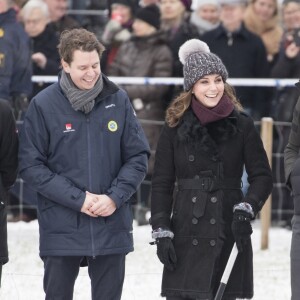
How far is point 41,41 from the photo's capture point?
11.7m

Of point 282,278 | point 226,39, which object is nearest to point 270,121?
point 226,39

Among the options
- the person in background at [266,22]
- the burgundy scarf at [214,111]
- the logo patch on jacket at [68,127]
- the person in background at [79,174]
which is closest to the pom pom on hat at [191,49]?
the burgundy scarf at [214,111]

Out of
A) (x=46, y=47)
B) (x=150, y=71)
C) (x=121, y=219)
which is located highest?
(x=46, y=47)

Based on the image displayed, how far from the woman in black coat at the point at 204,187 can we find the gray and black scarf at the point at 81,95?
0.44 m

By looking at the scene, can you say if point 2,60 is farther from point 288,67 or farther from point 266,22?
point 266,22

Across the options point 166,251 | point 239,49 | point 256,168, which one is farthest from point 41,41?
point 166,251

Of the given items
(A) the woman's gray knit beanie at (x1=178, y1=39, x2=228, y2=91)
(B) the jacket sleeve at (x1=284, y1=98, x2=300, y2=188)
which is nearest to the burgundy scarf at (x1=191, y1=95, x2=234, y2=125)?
(A) the woman's gray knit beanie at (x1=178, y1=39, x2=228, y2=91)

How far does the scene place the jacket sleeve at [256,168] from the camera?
6570mm

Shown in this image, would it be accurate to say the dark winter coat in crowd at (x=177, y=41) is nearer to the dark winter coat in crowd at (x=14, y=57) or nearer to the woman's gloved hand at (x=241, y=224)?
the dark winter coat in crowd at (x=14, y=57)

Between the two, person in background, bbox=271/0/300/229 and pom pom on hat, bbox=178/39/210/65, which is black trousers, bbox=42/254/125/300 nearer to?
pom pom on hat, bbox=178/39/210/65

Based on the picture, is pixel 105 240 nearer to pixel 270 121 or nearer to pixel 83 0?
pixel 270 121

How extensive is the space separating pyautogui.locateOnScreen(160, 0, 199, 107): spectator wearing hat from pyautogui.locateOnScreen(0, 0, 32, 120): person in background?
1457 millimetres

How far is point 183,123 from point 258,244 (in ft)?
14.7

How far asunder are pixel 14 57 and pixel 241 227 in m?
4.78
